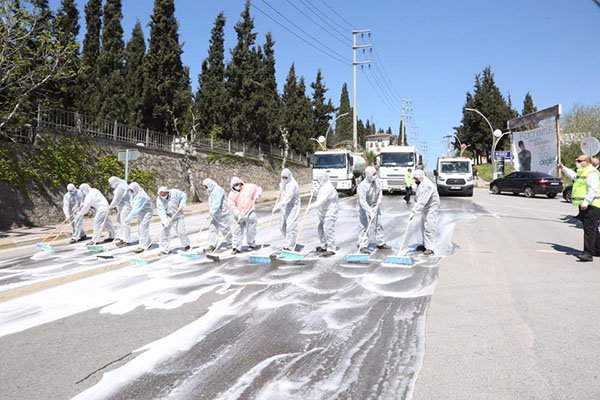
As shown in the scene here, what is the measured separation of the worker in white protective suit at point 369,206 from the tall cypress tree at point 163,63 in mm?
16587

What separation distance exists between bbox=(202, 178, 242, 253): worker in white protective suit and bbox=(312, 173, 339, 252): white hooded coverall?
1677 millimetres

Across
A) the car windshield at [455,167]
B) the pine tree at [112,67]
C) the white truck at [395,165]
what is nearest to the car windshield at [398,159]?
the white truck at [395,165]

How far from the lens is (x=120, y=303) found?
5.57 metres

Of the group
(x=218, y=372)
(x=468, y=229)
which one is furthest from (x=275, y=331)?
(x=468, y=229)

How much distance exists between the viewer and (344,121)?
81625mm

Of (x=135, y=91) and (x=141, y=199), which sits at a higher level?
(x=135, y=91)

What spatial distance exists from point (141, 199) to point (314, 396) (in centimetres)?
783

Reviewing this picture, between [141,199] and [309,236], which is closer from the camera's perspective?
[141,199]

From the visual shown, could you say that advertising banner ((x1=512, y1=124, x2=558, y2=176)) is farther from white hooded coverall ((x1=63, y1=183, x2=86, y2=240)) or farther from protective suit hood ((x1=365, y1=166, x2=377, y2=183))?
white hooded coverall ((x1=63, y1=183, x2=86, y2=240))

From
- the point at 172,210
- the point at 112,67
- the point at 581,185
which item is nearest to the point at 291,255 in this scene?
the point at 172,210

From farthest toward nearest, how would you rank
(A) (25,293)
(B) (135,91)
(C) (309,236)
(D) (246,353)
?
1. (B) (135,91)
2. (C) (309,236)
3. (A) (25,293)
4. (D) (246,353)

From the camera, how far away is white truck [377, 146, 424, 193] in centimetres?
2381

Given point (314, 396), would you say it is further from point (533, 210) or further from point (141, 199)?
point (533, 210)

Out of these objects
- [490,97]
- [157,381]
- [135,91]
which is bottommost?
[157,381]
